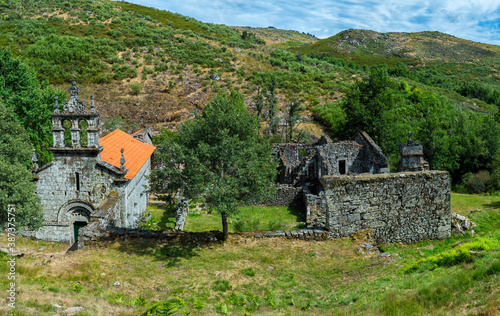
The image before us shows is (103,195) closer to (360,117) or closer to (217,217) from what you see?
(217,217)

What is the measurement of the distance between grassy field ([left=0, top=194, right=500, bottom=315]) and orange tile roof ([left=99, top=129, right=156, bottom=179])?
5.70 metres

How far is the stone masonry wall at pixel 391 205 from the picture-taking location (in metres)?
13.0

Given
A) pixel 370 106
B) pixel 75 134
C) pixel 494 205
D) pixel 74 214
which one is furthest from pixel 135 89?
pixel 494 205

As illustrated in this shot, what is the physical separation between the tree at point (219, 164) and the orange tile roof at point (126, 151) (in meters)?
4.74

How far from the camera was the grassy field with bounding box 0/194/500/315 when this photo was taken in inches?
279

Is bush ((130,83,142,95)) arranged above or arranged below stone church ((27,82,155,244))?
above

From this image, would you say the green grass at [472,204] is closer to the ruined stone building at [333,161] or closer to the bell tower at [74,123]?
the ruined stone building at [333,161]

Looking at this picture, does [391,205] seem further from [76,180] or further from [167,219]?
[76,180]

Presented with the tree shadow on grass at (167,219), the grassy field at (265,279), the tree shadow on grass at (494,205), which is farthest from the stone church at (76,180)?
the tree shadow on grass at (494,205)

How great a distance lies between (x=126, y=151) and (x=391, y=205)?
15461mm

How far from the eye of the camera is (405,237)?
44.3 feet

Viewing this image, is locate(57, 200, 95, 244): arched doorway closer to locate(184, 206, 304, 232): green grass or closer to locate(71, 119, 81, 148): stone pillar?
locate(71, 119, 81, 148): stone pillar

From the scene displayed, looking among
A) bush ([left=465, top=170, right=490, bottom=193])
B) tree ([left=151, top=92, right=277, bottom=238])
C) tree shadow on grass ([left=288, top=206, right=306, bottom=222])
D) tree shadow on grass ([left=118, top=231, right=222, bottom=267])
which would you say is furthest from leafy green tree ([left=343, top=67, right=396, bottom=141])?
tree shadow on grass ([left=118, top=231, right=222, bottom=267])

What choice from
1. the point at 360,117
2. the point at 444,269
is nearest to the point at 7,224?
the point at 444,269
